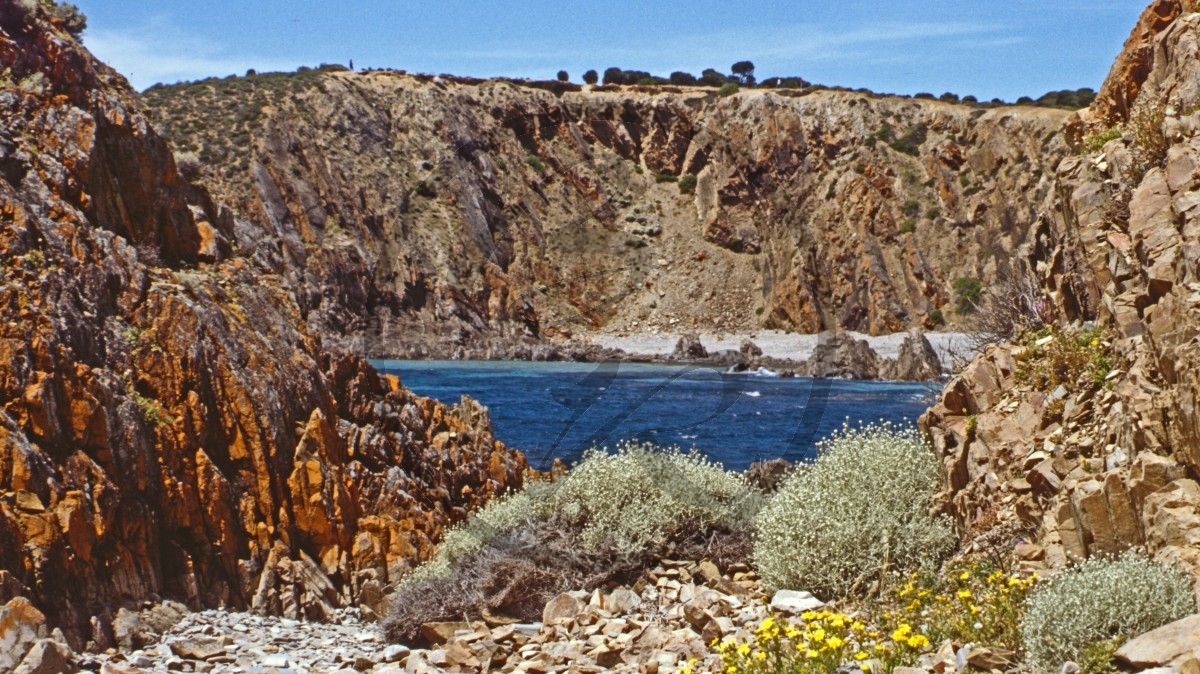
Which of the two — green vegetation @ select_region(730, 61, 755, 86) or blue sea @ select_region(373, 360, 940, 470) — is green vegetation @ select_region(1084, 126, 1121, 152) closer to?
blue sea @ select_region(373, 360, 940, 470)

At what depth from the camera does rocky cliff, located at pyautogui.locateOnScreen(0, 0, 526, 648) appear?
10828 mm

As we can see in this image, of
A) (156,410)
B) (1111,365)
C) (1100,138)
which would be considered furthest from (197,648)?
(1100,138)

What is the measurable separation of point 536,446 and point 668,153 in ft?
236

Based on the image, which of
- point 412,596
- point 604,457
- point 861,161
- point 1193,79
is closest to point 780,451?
point 604,457

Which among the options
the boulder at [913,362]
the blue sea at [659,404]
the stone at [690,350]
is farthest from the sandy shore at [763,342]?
the blue sea at [659,404]

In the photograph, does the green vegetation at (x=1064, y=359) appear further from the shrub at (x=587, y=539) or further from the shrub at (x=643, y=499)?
the shrub at (x=643, y=499)

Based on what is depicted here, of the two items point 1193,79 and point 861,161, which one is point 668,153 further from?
point 1193,79

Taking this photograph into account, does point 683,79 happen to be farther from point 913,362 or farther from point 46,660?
point 46,660

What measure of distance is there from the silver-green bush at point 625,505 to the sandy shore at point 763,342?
53305 millimetres

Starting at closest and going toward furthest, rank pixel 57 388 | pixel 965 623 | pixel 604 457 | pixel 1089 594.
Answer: pixel 1089 594 → pixel 965 623 → pixel 57 388 → pixel 604 457

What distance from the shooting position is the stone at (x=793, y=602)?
9.12m

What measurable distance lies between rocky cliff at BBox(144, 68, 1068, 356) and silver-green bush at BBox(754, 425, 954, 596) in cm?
5876

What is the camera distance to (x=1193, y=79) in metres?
8.95

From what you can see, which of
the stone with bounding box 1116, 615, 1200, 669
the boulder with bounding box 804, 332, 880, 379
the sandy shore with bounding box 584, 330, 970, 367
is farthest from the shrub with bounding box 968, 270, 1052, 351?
the sandy shore with bounding box 584, 330, 970, 367
